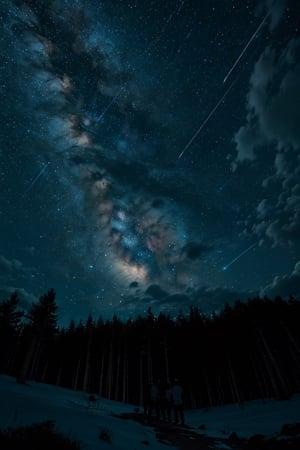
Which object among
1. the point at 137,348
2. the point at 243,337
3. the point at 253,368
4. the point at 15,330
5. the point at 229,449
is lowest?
the point at 229,449

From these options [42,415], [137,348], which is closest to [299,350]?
[137,348]

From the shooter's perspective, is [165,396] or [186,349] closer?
[165,396]

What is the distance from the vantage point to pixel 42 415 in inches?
264

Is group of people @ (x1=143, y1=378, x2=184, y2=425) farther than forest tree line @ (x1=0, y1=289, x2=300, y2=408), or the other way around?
forest tree line @ (x1=0, y1=289, x2=300, y2=408)

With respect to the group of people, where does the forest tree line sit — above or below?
above

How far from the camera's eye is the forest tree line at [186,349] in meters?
34.8

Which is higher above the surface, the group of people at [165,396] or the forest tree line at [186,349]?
the forest tree line at [186,349]

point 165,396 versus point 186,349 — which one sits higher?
point 186,349

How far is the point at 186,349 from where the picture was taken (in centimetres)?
4000

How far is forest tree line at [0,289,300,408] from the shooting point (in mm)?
34750

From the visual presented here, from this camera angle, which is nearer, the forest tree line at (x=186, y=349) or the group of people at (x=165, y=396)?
the group of people at (x=165, y=396)

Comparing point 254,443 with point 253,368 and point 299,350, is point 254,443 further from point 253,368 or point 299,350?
point 253,368

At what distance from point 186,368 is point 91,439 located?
38888mm

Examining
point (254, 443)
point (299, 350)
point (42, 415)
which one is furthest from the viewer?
point (299, 350)
